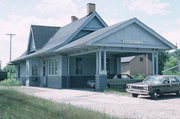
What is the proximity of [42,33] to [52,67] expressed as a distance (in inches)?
269

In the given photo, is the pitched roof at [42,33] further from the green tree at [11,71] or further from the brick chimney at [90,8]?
the green tree at [11,71]

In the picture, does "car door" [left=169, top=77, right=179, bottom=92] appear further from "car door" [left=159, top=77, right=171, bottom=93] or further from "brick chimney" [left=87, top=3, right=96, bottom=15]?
"brick chimney" [left=87, top=3, right=96, bottom=15]

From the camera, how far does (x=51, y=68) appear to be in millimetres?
30891

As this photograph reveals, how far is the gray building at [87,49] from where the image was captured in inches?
880

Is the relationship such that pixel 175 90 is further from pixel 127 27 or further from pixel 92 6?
pixel 92 6

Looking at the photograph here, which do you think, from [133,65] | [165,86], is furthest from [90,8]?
[133,65]

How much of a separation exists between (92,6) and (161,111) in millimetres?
21658

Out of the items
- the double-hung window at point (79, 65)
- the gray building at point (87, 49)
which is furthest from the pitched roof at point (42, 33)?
the double-hung window at point (79, 65)

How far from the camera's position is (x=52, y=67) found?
1204 inches

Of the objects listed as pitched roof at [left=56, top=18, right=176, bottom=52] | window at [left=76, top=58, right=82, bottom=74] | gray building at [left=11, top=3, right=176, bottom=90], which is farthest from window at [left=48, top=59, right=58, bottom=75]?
pitched roof at [left=56, top=18, right=176, bottom=52]

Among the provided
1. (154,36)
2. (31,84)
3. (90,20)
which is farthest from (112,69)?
(31,84)

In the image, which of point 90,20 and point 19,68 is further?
point 19,68

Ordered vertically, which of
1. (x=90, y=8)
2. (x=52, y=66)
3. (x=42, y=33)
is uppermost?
(x=90, y=8)

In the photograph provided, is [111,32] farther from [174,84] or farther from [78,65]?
[78,65]
